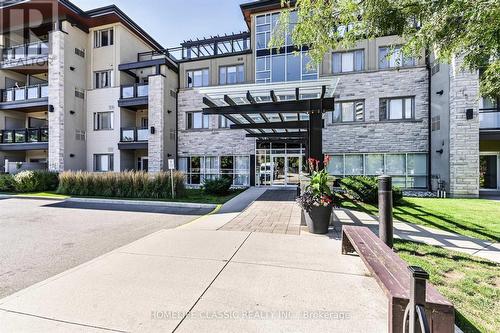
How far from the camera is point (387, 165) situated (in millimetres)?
16719

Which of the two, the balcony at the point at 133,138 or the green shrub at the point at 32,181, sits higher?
the balcony at the point at 133,138

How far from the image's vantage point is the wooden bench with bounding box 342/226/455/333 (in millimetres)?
1993

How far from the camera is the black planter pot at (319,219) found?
244 inches

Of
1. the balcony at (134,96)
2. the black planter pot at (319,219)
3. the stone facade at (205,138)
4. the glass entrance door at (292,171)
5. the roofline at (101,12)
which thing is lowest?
the black planter pot at (319,219)

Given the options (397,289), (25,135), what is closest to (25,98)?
(25,135)

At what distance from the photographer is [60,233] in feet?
22.7

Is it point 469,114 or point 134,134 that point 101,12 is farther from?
point 469,114

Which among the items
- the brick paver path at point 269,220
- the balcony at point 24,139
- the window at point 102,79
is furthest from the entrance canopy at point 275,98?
the balcony at point 24,139

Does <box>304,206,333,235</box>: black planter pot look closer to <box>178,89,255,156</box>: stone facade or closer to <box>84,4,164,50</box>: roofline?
<box>178,89,255,156</box>: stone facade

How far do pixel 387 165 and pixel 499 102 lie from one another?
6.51 metres

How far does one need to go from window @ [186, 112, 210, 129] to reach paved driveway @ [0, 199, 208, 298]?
10736 millimetres

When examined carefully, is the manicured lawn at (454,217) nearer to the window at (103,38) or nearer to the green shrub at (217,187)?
the green shrub at (217,187)

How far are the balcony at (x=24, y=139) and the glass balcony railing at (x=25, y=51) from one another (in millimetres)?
6095

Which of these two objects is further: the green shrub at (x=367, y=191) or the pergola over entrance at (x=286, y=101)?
the green shrub at (x=367, y=191)
